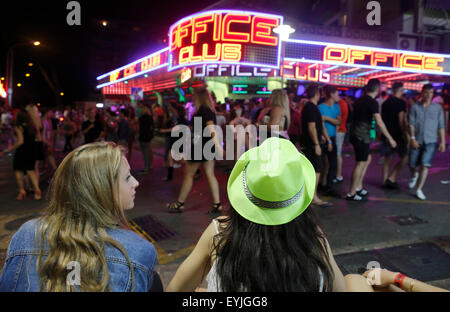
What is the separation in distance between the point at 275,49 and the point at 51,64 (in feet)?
133

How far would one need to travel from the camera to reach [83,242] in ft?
4.42

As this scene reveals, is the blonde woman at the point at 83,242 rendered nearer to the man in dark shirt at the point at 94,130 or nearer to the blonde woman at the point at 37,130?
the blonde woman at the point at 37,130

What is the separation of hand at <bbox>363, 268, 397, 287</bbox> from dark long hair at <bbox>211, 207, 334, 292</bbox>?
388 millimetres

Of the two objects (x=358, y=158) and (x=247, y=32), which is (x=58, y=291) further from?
(x=247, y=32)

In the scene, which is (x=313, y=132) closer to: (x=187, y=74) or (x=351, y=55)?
(x=351, y=55)

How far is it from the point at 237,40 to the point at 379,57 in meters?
5.93

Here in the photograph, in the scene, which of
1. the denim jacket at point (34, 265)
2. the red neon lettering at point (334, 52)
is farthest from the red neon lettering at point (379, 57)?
the denim jacket at point (34, 265)

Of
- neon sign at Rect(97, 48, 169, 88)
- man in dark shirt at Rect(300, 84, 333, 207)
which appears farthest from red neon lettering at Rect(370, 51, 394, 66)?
neon sign at Rect(97, 48, 169, 88)

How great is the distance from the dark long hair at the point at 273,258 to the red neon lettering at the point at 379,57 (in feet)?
44.2

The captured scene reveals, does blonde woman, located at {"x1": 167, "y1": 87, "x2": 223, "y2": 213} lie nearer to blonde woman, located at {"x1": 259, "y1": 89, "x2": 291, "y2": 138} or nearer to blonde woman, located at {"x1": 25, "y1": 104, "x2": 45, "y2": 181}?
blonde woman, located at {"x1": 259, "y1": 89, "x2": 291, "y2": 138}

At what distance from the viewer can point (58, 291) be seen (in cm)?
127

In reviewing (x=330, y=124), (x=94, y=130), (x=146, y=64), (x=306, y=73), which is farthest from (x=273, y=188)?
(x=146, y=64)

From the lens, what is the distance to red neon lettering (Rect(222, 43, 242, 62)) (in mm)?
Result: 11547
